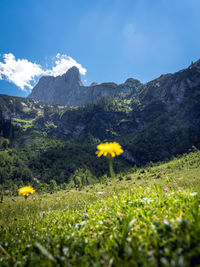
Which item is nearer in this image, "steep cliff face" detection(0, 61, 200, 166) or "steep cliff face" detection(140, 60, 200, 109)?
"steep cliff face" detection(0, 61, 200, 166)

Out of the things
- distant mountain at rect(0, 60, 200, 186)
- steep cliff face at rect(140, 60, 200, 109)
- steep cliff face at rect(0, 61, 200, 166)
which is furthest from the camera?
steep cliff face at rect(140, 60, 200, 109)

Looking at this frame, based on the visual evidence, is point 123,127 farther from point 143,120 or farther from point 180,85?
point 180,85

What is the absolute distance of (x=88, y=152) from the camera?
99.6 metres

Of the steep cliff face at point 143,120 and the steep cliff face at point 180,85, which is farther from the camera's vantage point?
the steep cliff face at point 180,85

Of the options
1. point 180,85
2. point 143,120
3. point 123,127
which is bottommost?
point 123,127

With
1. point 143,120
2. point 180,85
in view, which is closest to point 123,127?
point 143,120

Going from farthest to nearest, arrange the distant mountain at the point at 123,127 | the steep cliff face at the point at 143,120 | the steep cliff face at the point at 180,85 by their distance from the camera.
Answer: the steep cliff face at the point at 180,85, the steep cliff face at the point at 143,120, the distant mountain at the point at 123,127

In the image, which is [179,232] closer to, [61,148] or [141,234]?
[141,234]

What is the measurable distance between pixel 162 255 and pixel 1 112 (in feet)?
638

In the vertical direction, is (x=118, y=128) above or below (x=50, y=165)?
above

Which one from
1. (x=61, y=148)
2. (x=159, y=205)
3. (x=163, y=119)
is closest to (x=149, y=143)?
(x=163, y=119)

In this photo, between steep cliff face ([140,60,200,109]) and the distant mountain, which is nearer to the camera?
the distant mountain

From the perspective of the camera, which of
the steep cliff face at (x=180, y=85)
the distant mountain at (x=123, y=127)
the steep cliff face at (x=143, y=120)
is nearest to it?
the distant mountain at (x=123, y=127)

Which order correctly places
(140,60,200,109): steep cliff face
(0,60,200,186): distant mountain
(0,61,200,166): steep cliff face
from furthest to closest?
1. (140,60,200,109): steep cliff face
2. (0,61,200,166): steep cliff face
3. (0,60,200,186): distant mountain
